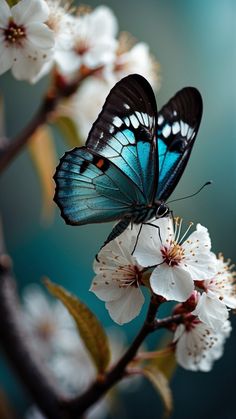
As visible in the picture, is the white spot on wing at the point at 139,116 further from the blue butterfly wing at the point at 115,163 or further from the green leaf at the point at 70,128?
the green leaf at the point at 70,128

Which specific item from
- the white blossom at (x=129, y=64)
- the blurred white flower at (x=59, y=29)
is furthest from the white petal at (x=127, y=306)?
the white blossom at (x=129, y=64)

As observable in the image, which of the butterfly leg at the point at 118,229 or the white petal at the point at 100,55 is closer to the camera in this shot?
the butterfly leg at the point at 118,229

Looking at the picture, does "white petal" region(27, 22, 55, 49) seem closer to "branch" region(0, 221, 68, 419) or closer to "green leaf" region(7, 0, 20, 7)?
"green leaf" region(7, 0, 20, 7)

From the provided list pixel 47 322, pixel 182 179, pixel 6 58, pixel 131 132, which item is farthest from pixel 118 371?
pixel 182 179

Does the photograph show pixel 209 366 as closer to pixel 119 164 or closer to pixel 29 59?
pixel 119 164

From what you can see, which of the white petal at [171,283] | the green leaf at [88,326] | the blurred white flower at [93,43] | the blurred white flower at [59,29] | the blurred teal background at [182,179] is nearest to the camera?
the white petal at [171,283]

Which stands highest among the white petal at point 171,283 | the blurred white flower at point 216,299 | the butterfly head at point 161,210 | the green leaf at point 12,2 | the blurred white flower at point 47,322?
the green leaf at point 12,2
